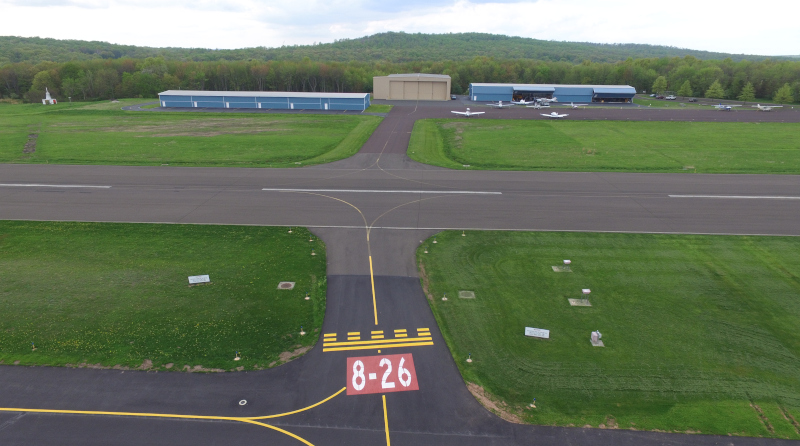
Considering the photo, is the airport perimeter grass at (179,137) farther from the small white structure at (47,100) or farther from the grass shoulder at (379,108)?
the small white structure at (47,100)

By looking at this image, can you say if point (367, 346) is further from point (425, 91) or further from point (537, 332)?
point (425, 91)

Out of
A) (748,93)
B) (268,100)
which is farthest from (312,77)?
(748,93)

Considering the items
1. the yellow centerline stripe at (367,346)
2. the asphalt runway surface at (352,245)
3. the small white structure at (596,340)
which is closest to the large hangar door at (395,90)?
the asphalt runway surface at (352,245)

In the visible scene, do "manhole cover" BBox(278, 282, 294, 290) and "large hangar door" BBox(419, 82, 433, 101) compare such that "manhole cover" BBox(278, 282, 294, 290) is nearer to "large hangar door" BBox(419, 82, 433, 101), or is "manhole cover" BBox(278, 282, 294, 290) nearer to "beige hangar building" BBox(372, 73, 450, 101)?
"beige hangar building" BBox(372, 73, 450, 101)

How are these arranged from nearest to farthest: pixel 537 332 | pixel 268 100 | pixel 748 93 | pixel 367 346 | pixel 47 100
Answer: pixel 367 346, pixel 537 332, pixel 268 100, pixel 47 100, pixel 748 93

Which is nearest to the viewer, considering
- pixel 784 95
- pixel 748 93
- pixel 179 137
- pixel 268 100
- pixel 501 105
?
pixel 179 137

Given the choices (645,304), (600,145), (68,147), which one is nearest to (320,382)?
(645,304)
